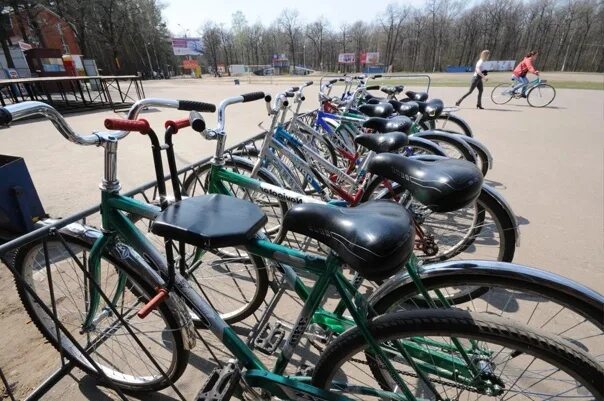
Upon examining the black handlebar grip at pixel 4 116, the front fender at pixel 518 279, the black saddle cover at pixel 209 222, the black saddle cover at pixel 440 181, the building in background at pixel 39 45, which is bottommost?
the front fender at pixel 518 279

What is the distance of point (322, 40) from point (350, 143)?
58503 mm

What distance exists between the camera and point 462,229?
323 cm

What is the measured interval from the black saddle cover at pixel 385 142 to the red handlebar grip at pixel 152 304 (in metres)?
1.53

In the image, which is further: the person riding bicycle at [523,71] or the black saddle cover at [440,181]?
the person riding bicycle at [523,71]

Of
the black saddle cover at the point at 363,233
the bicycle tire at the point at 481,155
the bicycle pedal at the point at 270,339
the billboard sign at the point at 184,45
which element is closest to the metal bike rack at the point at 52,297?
the bicycle pedal at the point at 270,339

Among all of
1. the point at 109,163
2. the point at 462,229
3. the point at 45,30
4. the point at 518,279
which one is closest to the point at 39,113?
the point at 109,163

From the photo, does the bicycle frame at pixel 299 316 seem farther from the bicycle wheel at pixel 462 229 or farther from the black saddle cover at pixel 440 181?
the bicycle wheel at pixel 462 229

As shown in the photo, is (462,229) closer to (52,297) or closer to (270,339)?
(270,339)

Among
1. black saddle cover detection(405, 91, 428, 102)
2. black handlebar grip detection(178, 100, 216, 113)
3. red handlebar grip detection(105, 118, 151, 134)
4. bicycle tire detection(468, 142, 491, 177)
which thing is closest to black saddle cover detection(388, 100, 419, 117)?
bicycle tire detection(468, 142, 491, 177)

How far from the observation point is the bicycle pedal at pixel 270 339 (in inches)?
64.8

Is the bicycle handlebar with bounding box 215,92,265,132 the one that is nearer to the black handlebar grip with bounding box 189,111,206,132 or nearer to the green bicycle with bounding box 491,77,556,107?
the black handlebar grip with bounding box 189,111,206,132

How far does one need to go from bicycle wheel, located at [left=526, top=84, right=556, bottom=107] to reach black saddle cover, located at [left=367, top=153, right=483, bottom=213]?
12.1 meters

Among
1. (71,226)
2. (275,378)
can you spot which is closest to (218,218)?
(275,378)

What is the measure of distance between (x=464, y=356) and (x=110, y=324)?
1918 mm
